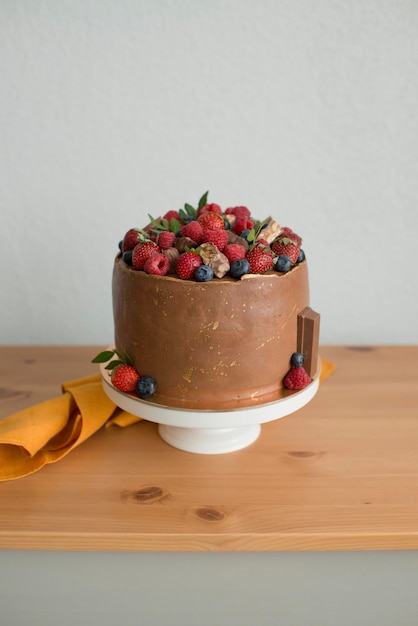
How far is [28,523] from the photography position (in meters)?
0.74

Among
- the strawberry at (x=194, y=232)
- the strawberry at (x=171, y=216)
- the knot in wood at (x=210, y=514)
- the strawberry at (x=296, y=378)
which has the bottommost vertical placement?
the knot in wood at (x=210, y=514)

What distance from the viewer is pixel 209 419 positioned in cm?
78

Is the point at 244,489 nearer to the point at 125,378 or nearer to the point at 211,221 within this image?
the point at 125,378

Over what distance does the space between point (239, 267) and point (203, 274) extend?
50 mm

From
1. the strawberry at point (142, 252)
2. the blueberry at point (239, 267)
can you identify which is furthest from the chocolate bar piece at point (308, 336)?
the strawberry at point (142, 252)

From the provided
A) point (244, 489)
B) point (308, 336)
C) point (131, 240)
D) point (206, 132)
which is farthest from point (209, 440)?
point (206, 132)

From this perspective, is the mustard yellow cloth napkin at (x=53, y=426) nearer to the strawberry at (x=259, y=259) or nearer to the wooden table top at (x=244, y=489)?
the wooden table top at (x=244, y=489)

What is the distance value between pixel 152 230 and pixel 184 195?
42 centimetres

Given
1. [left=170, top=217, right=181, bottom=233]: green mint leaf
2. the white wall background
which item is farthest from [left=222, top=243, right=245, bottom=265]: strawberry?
the white wall background

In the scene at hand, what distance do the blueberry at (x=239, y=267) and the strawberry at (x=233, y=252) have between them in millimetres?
11

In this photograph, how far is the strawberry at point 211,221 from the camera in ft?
2.75

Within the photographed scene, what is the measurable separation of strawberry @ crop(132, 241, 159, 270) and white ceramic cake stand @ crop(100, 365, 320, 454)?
0.18m

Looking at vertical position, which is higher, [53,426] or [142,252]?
[142,252]

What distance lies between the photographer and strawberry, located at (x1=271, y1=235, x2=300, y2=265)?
829mm
